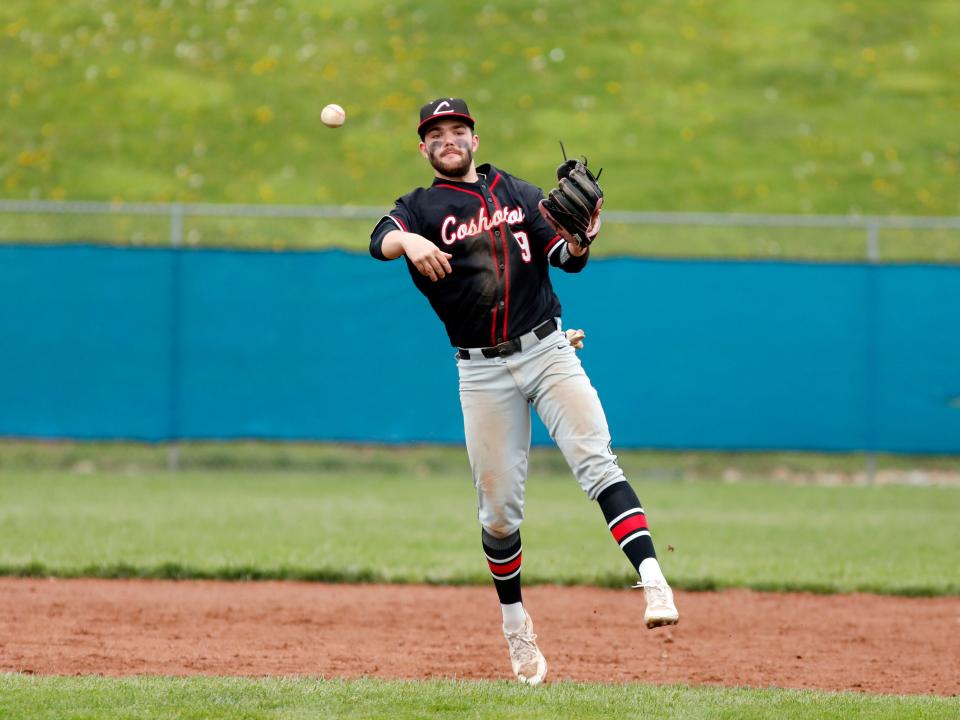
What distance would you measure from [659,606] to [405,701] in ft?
3.22

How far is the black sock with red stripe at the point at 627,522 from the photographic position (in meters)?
5.13

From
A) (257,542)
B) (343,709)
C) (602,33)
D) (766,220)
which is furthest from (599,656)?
(602,33)

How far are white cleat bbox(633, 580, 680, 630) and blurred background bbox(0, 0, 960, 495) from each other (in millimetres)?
8440

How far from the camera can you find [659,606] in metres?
4.87

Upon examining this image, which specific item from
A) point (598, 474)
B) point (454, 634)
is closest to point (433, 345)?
point (454, 634)

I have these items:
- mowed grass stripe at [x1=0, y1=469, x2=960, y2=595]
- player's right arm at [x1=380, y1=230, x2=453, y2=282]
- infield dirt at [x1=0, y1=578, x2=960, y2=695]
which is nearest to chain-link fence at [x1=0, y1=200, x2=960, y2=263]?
mowed grass stripe at [x1=0, y1=469, x2=960, y2=595]

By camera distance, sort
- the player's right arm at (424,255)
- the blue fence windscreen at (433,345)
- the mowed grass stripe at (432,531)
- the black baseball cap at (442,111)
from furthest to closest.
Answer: the blue fence windscreen at (433,345) → the mowed grass stripe at (432,531) → the black baseball cap at (442,111) → the player's right arm at (424,255)

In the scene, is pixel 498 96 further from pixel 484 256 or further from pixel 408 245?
pixel 408 245

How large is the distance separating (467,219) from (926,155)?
16.2 meters

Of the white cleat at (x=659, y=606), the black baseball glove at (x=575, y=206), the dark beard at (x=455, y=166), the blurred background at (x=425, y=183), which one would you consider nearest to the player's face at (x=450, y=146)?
the dark beard at (x=455, y=166)

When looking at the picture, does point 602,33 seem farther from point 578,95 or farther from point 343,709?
point 343,709

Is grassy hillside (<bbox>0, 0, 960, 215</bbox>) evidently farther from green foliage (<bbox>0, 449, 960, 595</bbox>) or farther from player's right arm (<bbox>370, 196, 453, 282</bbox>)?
player's right arm (<bbox>370, 196, 453, 282</bbox>)

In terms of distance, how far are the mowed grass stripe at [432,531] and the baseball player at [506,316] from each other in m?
3.08

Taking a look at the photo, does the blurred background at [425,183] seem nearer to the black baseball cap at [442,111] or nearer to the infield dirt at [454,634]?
the infield dirt at [454,634]
